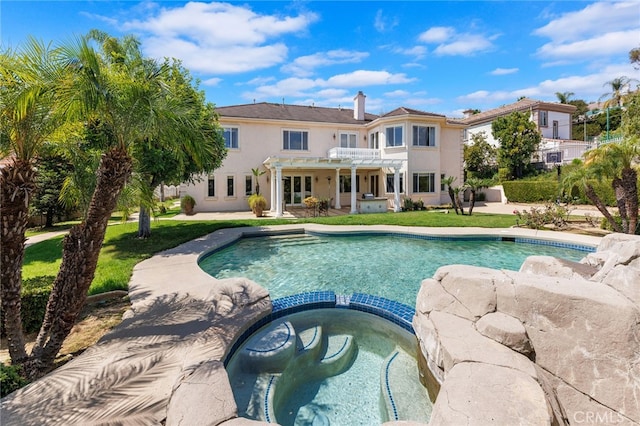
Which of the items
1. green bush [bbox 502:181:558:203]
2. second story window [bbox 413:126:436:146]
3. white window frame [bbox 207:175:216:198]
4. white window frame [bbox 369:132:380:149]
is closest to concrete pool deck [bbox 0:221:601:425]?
white window frame [bbox 207:175:216:198]

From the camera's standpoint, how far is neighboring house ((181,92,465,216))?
24.4 meters

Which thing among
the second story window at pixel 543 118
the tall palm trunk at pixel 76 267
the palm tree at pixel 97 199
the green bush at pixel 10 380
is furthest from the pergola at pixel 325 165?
the second story window at pixel 543 118

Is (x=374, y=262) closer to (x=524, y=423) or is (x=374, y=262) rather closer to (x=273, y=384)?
(x=273, y=384)

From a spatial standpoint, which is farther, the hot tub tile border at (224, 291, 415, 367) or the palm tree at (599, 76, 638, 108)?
the palm tree at (599, 76, 638, 108)

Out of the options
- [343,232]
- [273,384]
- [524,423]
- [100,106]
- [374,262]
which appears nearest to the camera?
[524,423]

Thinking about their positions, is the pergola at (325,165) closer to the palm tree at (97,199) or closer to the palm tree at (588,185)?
the palm tree at (588,185)

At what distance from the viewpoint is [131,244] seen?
1231 centimetres

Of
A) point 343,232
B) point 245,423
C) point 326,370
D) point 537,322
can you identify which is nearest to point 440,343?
point 537,322

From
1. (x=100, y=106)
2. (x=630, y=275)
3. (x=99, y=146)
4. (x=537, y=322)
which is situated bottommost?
(x=537, y=322)

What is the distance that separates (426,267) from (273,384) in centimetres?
723

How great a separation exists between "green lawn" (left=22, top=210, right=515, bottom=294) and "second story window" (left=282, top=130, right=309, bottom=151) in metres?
10.1

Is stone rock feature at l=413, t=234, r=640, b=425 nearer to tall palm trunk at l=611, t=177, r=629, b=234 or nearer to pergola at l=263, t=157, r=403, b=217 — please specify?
tall palm trunk at l=611, t=177, r=629, b=234

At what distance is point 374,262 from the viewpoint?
426 inches

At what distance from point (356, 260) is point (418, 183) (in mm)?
16987
